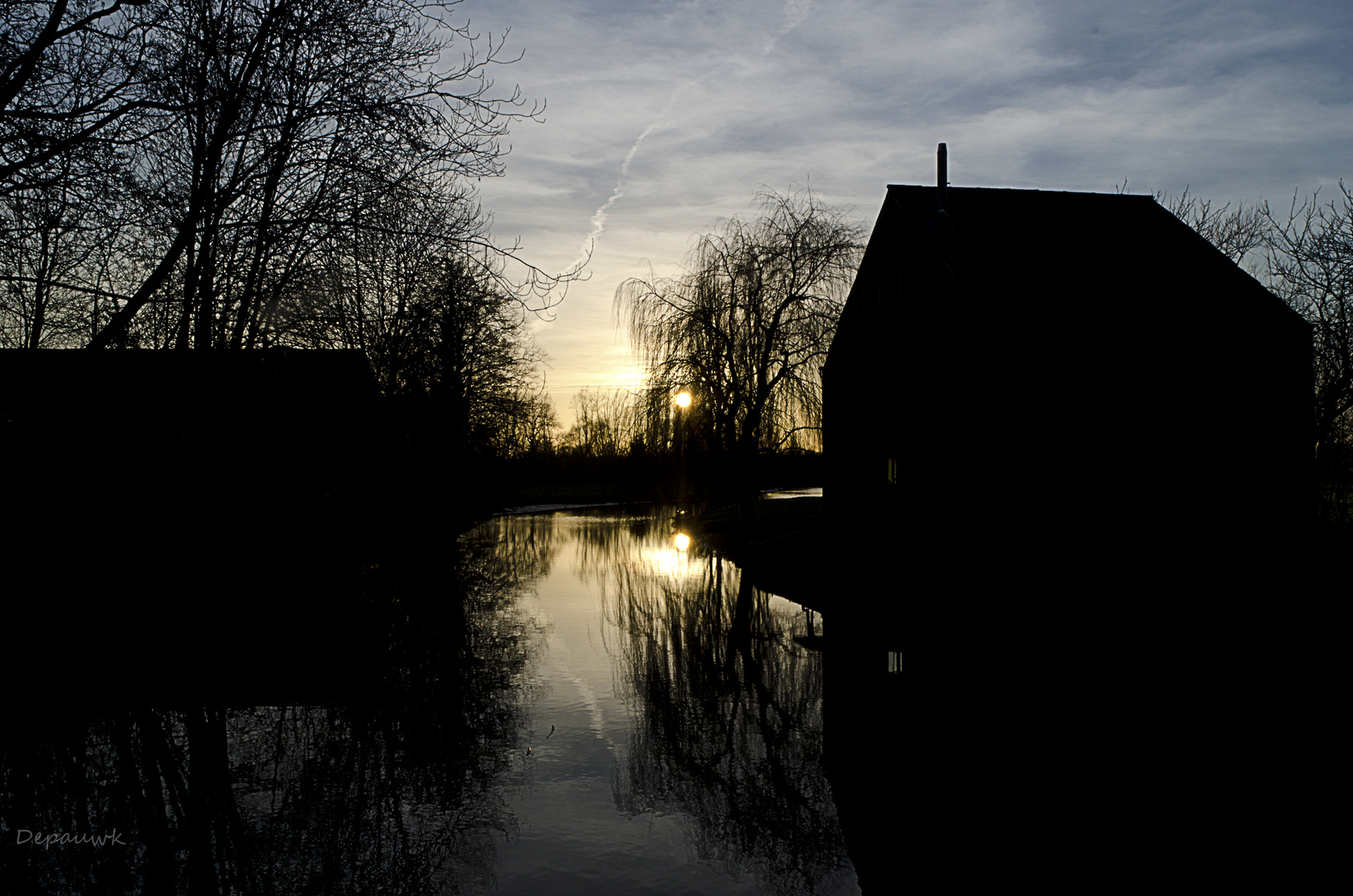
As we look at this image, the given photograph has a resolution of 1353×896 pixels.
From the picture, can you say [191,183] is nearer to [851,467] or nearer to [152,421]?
[152,421]

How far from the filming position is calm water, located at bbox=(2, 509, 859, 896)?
169 inches

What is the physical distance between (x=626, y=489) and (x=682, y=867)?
55.8m

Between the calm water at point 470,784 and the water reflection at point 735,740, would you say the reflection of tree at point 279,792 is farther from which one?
the water reflection at point 735,740

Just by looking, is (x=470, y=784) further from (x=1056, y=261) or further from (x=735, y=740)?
(x=1056, y=261)

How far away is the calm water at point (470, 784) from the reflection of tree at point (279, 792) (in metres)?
0.02

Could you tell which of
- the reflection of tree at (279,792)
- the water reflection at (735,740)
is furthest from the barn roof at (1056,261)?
the reflection of tree at (279,792)

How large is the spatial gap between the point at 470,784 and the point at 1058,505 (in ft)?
40.8

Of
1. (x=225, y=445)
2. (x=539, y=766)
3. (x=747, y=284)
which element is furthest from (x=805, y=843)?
(x=747, y=284)

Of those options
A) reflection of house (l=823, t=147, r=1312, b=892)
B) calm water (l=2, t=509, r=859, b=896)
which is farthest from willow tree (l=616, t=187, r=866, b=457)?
calm water (l=2, t=509, r=859, b=896)

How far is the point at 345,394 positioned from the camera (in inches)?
735

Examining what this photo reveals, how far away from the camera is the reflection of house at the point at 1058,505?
6.20m

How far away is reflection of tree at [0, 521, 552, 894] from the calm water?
0.05 ft

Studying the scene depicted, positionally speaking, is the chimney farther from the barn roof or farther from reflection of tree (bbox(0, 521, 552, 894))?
reflection of tree (bbox(0, 521, 552, 894))

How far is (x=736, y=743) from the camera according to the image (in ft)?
21.4
